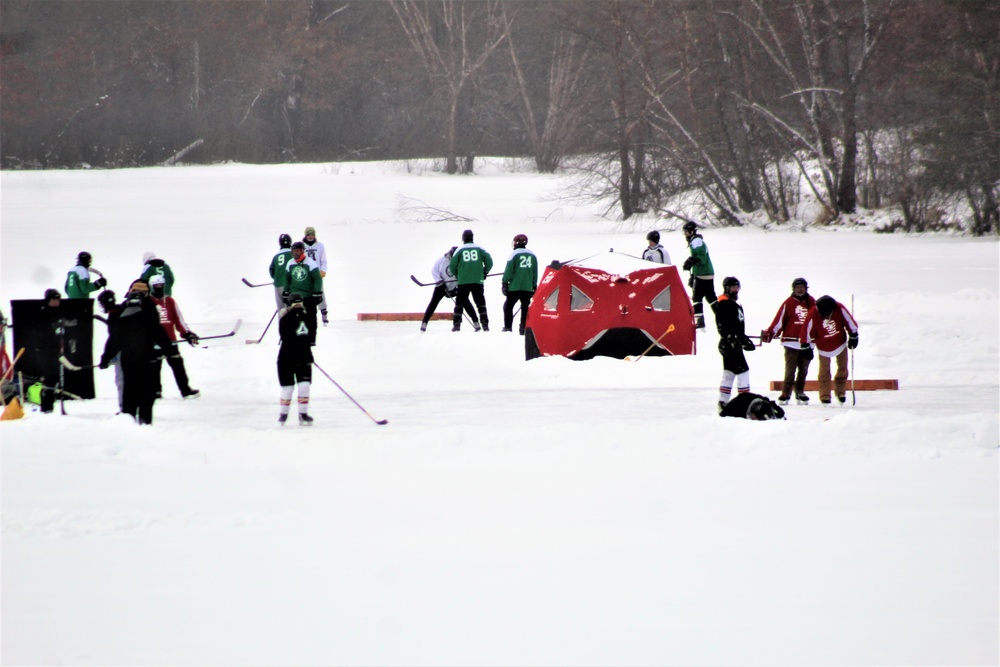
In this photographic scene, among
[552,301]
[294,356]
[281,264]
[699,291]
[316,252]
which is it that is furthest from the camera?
[316,252]

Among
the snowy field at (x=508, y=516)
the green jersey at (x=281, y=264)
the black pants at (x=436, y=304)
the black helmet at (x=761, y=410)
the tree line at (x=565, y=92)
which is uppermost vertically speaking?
the tree line at (x=565, y=92)

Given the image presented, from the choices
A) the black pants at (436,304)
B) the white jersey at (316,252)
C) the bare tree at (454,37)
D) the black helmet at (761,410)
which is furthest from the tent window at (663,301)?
the bare tree at (454,37)

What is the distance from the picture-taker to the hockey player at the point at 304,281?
13469 mm

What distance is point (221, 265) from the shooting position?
86.3 feet

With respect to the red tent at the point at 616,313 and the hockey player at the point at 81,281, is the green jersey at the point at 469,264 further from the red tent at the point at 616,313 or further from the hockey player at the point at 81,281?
the hockey player at the point at 81,281

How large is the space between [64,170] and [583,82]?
2691 cm

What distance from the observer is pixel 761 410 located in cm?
952

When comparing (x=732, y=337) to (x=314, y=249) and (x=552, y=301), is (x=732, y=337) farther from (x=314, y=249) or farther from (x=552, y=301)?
(x=314, y=249)

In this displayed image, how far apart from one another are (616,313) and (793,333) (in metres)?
2.62

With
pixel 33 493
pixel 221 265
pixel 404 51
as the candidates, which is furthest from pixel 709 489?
pixel 404 51

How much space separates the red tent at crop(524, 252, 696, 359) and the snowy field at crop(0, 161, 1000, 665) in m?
0.26

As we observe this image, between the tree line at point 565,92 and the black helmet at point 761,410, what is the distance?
23227 mm

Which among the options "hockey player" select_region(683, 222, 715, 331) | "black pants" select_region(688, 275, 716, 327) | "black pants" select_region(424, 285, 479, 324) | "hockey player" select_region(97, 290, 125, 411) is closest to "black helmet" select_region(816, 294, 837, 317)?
"hockey player" select_region(683, 222, 715, 331)

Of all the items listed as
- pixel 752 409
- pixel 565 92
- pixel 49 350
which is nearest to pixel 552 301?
pixel 752 409
